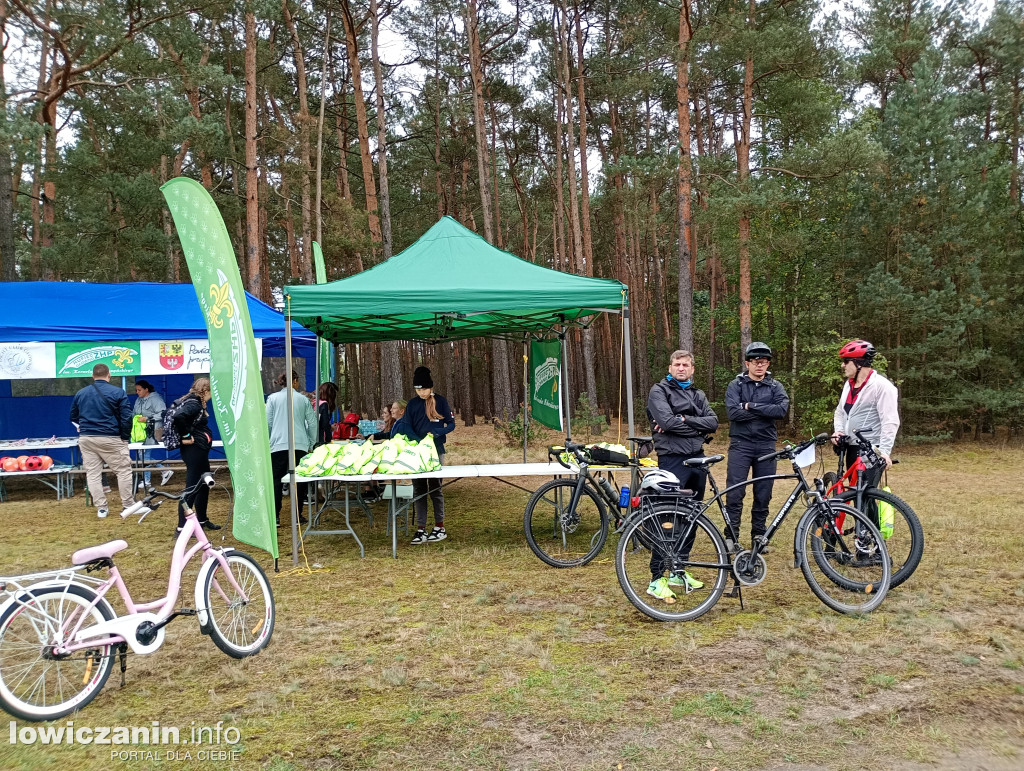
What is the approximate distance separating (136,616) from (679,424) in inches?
137

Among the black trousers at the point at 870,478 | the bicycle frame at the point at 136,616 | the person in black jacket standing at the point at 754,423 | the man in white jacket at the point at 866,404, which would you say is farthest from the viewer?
the person in black jacket standing at the point at 754,423

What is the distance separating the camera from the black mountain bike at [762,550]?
4.38 m

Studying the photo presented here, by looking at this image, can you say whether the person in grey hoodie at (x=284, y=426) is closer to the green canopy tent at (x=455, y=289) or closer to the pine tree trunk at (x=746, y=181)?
the green canopy tent at (x=455, y=289)

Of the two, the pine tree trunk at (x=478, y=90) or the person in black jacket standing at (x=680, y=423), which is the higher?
the pine tree trunk at (x=478, y=90)

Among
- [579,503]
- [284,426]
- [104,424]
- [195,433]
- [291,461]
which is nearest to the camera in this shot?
[579,503]

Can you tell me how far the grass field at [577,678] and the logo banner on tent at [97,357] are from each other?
491 cm

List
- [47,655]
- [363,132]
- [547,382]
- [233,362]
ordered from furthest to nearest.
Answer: [363,132] < [547,382] < [233,362] < [47,655]

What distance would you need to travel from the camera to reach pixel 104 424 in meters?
8.42

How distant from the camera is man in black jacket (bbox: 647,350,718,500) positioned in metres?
5.10

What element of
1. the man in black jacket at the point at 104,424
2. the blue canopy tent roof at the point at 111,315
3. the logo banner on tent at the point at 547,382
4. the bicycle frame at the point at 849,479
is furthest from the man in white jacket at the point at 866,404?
the blue canopy tent roof at the point at 111,315

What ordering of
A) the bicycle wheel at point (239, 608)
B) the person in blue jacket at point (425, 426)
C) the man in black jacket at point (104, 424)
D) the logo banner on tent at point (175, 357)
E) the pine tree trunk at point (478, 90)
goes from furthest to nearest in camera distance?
the pine tree trunk at point (478, 90), the logo banner on tent at point (175, 357), the man in black jacket at point (104, 424), the person in blue jacket at point (425, 426), the bicycle wheel at point (239, 608)

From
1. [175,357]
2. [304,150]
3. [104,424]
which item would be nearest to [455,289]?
[104,424]

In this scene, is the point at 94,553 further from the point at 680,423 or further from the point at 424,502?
the point at 424,502

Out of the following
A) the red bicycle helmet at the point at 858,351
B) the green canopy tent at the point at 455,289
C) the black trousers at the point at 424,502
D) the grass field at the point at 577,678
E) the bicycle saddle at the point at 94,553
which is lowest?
the grass field at the point at 577,678
